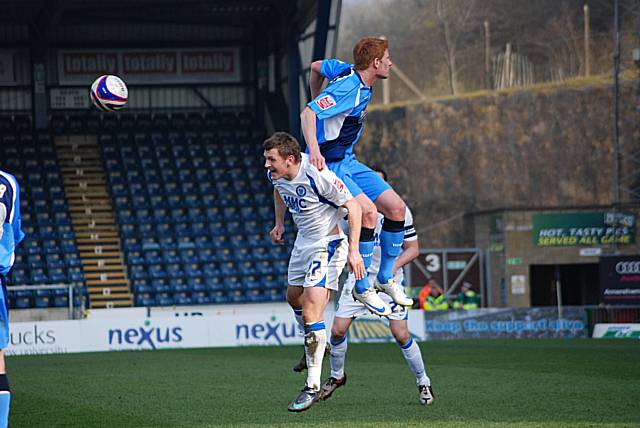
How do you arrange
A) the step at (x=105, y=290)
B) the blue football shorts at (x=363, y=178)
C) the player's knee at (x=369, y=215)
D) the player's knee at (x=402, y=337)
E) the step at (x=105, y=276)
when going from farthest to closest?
the step at (x=105, y=276) < the step at (x=105, y=290) < the player's knee at (x=402, y=337) < the blue football shorts at (x=363, y=178) < the player's knee at (x=369, y=215)

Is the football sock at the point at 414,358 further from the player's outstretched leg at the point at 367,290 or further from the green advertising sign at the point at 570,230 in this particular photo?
the green advertising sign at the point at 570,230

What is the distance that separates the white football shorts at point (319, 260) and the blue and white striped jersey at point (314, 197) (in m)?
0.07

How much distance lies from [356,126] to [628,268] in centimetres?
1479

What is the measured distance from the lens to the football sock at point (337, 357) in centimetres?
1002

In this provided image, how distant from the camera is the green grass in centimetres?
877

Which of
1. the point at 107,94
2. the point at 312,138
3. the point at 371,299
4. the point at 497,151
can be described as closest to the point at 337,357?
the point at 371,299

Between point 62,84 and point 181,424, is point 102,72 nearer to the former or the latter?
point 62,84

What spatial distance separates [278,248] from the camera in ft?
96.0

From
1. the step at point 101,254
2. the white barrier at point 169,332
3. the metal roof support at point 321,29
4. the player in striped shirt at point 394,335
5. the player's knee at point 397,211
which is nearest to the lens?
the player's knee at point 397,211

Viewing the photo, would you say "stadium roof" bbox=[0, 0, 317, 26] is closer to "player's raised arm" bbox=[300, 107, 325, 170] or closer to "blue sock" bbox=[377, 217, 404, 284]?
"blue sock" bbox=[377, 217, 404, 284]

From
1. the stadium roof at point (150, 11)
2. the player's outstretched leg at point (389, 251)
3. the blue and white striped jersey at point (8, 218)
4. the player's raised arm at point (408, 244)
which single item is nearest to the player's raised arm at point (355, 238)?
the player's outstretched leg at point (389, 251)

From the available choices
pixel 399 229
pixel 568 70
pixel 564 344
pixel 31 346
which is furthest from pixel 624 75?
pixel 399 229

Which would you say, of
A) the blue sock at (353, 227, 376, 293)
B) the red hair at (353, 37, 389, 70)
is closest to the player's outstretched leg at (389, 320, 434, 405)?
the blue sock at (353, 227, 376, 293)

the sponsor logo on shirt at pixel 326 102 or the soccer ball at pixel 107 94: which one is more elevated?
the soccer ball at pixel 107 94
